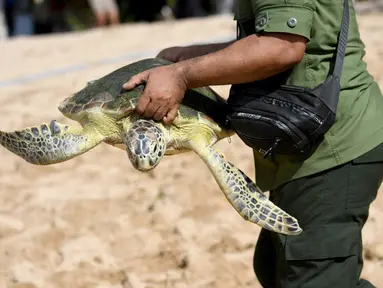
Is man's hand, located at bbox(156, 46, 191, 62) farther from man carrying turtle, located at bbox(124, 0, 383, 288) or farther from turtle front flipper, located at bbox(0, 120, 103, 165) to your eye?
turtle front flipper, located at bbox(0, 120, 103, 165)

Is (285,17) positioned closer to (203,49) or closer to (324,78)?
(324,78)

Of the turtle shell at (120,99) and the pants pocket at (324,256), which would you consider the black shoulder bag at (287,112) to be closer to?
the turtle shell at (120,99)

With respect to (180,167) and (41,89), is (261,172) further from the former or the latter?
(41,89)

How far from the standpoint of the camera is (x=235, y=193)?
6.18 feet

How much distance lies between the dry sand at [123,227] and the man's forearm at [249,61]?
1.32 meters

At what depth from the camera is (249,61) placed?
1.69m

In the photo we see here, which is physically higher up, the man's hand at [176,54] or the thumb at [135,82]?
the thumb at [135,82]

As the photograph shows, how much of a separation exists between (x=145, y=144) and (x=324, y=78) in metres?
0.50

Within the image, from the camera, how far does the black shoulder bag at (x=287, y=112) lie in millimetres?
1763

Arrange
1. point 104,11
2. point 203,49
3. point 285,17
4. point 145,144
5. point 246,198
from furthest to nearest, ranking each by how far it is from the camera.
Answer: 1. point 104,11
2. point 203,49
3. point 246,198
4. point 145,144
5. point 285,17

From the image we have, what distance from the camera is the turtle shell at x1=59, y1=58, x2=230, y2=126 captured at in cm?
189

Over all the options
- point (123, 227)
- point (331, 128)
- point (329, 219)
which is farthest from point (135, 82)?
point (123, 227)

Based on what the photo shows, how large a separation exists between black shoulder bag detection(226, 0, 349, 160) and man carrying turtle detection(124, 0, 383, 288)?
0.03 metres

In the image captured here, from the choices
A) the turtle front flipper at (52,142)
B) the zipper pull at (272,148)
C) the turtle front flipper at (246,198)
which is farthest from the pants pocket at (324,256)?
the turtle front flipper at (52,142)
